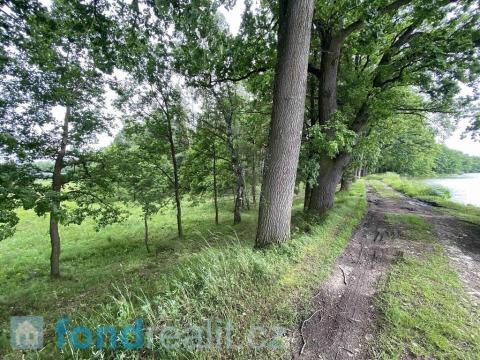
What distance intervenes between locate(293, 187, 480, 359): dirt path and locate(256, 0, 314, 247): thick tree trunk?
4.32 feet

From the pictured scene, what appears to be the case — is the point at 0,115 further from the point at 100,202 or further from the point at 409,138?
the point at 409,138

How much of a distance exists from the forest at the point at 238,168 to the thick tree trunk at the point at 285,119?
0.09ft

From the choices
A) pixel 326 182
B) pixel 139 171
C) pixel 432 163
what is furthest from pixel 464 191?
pixel 139 171

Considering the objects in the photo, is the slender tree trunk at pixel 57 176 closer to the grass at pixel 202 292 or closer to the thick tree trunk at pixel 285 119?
the grass at pixel 202 292

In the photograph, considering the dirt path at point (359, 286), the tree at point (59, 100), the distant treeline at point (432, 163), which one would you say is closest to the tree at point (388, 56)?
the dirt path at point (359, 286)

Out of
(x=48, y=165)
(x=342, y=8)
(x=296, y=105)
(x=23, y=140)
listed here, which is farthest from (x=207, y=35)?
(x=48, y=165)

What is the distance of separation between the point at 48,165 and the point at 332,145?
8.75m

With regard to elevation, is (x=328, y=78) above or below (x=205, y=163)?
above

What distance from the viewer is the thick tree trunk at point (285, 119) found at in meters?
3.83

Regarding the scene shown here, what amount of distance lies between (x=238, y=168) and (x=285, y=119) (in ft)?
22.3

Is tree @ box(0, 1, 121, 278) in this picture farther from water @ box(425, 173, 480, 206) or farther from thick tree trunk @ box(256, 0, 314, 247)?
water @ box(425, 173, 480, 206)

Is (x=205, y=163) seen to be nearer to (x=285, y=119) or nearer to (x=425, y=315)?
(x=285, y=119)

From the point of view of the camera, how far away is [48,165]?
7.03m

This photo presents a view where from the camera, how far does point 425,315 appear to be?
2.63 meters
